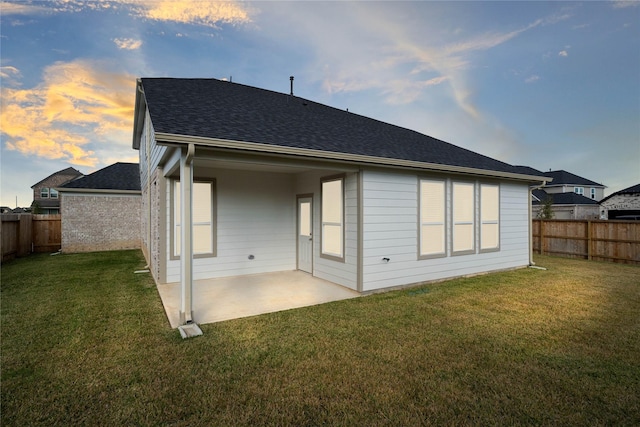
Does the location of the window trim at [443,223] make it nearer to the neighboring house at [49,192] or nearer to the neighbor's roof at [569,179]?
the neighbor's roof at [569,179]

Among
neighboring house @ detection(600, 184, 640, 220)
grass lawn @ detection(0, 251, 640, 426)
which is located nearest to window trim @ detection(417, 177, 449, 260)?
grass lawn @ detection(0, 251, 640, 426)

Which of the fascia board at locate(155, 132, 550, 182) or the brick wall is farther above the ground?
the fascia board at locate(155, 132, 550, 182)

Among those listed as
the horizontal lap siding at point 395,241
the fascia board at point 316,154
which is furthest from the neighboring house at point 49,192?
the horizontal lap siding at point 395,241

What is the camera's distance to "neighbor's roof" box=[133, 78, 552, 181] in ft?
16.1

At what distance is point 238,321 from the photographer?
4520 mm

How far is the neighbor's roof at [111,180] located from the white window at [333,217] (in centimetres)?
1091

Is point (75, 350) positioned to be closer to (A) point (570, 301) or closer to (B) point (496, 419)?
(B) point (496, 419)

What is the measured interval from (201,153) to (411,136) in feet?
22.6

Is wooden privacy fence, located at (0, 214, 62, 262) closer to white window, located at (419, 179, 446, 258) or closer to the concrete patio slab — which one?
the concrete patio slab

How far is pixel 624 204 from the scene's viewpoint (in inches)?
835

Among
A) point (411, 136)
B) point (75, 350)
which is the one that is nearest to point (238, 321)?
point (75, 350)

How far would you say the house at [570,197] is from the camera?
25125 mm

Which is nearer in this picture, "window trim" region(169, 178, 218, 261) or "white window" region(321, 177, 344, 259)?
"white window" region(321, 177, 344, 259)

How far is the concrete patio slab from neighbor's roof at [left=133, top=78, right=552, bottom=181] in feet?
8.63
